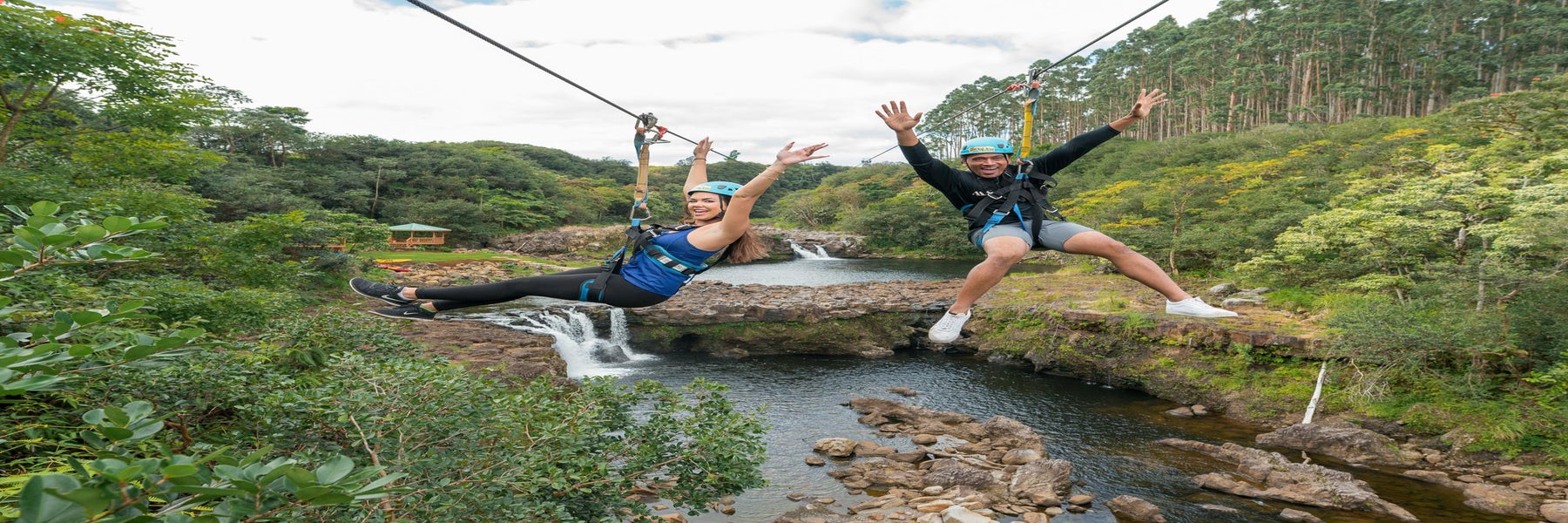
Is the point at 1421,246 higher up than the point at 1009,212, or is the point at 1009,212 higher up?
the point at 1009,212

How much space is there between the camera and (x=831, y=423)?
13883 mm

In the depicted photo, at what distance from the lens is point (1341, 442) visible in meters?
11.6

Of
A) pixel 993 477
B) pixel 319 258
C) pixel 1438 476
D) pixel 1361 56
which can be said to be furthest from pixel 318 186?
pixel 1361 56

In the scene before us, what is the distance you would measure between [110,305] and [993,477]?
10749 mm

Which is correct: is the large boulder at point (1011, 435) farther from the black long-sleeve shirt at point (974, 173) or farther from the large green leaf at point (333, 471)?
the large green leaf at point (333, 471)

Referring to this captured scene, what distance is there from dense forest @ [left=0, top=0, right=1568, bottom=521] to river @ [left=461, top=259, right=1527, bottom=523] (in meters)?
1.36

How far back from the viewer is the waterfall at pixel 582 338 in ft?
61.1

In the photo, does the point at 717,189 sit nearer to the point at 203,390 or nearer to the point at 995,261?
the point at 995,261

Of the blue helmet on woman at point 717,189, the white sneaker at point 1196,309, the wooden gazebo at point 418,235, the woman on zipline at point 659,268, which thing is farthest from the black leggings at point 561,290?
the wooden gazebo at point 418,235

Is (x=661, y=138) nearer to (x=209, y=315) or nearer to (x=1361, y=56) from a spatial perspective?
(x=209, y=315)

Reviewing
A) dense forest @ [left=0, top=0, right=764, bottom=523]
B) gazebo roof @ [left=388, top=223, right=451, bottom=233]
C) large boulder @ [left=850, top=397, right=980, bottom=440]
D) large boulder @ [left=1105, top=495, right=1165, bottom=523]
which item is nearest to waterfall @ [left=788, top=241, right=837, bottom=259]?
gazebo roof @ [left=388, top=223, right=451, bottom=233]

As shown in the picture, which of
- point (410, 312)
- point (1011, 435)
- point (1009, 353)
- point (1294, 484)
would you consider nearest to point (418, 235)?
point (1009, 353)

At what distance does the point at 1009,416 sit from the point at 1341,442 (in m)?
5.49

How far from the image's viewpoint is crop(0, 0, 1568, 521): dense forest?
1.61 m
